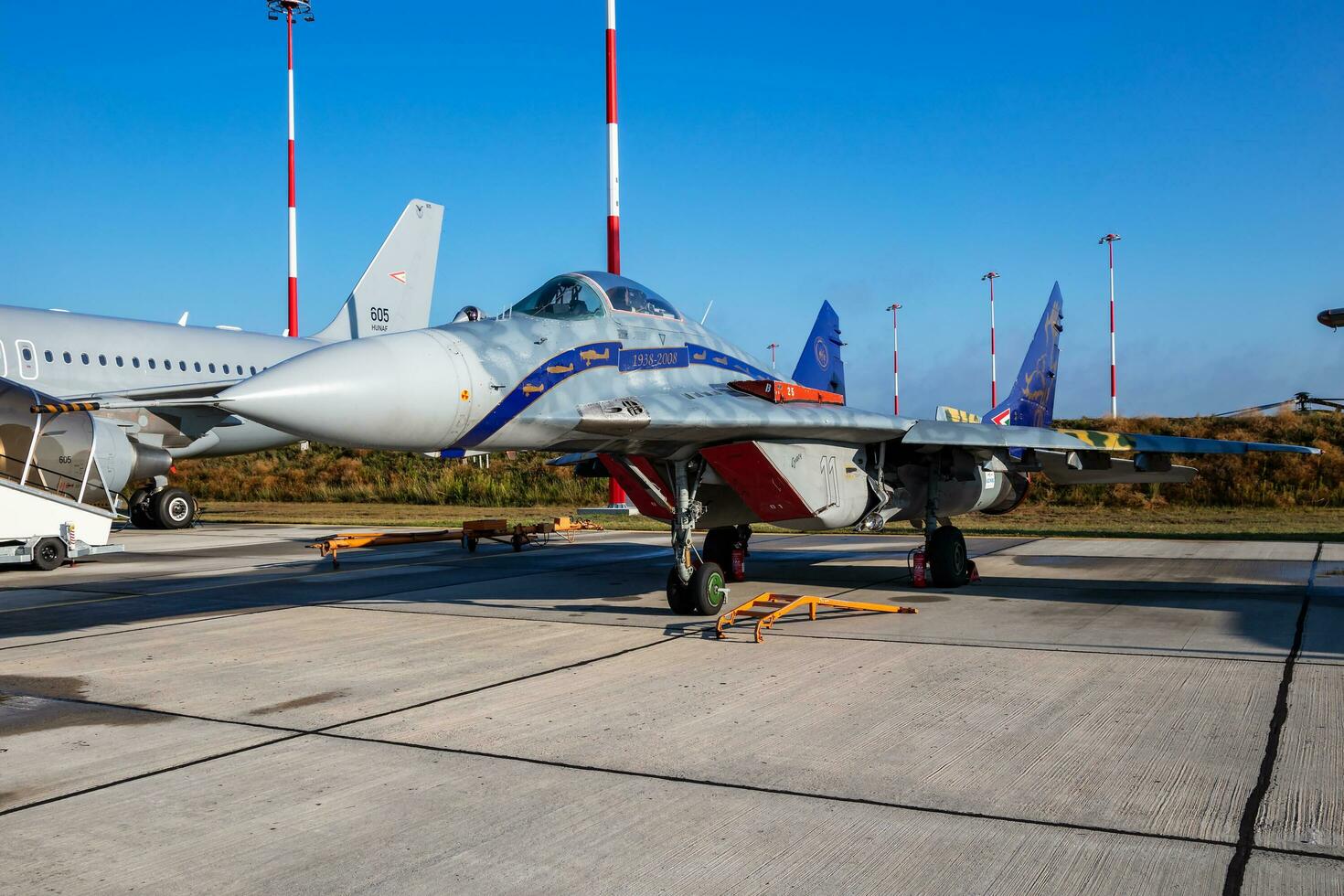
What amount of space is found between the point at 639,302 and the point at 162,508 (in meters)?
17.3

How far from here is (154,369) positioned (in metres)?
21.5

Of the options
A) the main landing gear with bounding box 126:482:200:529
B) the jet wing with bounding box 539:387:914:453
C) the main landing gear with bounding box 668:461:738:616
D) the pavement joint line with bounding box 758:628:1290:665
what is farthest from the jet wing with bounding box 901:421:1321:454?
the main landing gear with bounding box 126:482:200:529

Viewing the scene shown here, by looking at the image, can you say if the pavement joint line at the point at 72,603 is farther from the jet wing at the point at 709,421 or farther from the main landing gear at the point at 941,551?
the main landing gear at the point at 941,551

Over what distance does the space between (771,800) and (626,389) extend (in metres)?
4.63

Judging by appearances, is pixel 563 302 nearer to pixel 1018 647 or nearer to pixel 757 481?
pixel 757 481

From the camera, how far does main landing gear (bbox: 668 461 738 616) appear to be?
8867 millimetres

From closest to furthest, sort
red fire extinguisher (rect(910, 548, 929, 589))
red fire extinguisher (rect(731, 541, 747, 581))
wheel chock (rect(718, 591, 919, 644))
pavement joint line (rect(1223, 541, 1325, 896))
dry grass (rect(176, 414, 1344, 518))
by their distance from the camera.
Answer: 1. pavement joint line (rect(1223, 541, 1325, 896))
2. wheel chock (rect(718, 591, 919, 644))
3. red fire extinguisher (rect(910, 548, 929, 589))
4. red fire extinguisher (rect(731, 541, 747, 581))
5. dry grass (rect(176, 414, 1344, 518))

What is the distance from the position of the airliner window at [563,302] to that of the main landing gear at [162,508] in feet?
55.4

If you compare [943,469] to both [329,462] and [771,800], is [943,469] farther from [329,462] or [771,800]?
[329,462]

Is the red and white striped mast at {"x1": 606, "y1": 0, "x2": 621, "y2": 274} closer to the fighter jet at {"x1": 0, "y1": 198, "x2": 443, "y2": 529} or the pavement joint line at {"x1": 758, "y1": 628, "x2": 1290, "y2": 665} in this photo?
the fighter jet at {"x1": 0, "y1": 198, "x2": 443, "y2": 529}

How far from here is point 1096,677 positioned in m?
6.33

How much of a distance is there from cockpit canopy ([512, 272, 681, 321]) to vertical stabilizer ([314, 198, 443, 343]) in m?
19.8

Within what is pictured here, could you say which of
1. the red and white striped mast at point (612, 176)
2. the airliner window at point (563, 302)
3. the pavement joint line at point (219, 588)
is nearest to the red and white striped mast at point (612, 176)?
the red and white striped mast at point (612, 176)

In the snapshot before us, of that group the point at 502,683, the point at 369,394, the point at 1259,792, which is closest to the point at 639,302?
the point at 369,394
